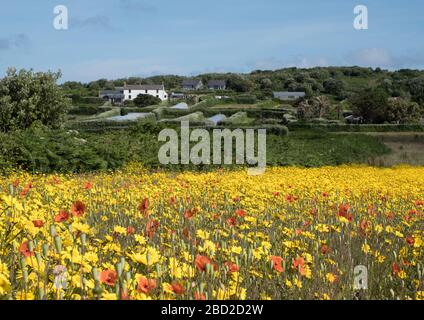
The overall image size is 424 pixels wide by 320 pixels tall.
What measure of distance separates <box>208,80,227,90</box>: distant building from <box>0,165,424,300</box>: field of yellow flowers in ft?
449

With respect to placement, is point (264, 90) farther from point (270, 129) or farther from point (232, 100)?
point (270, 129)

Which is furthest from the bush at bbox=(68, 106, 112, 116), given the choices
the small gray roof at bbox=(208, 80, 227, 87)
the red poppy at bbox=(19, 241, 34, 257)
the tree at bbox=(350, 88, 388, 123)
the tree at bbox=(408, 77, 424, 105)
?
the red poppy at bbox=(19, 241, 34, 257)

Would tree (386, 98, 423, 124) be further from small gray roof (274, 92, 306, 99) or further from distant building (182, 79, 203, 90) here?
distant building (182, 79, 203, 90)

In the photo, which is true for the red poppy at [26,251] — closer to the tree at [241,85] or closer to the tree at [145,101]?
the tree at [145,101]

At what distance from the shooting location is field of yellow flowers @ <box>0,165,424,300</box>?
2.89 meters

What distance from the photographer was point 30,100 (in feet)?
106

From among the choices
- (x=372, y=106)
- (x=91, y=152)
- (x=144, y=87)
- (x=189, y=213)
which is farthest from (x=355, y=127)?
(x=144, y=87)

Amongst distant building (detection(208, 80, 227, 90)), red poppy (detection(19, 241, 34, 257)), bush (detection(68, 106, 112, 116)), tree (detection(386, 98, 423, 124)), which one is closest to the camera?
red poppy (detection(19, 241, 34, 257))

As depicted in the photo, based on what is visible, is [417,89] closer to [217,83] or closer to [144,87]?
[217,83]

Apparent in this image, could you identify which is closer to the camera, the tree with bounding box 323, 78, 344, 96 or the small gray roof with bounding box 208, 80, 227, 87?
the tree with bounding box 323, 78, 344, 96

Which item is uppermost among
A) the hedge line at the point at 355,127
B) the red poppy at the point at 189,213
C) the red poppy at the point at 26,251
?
the red poppy at the point at 26,251

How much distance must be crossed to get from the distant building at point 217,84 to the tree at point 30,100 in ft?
365

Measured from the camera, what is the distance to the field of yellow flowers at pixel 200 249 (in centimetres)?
289

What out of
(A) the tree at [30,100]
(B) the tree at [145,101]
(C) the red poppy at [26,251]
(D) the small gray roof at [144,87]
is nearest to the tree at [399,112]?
(B) the tree at [145,101]
